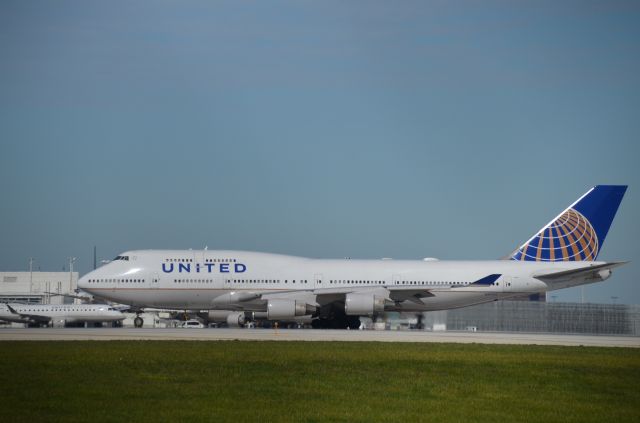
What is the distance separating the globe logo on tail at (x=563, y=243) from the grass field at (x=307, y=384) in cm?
2628

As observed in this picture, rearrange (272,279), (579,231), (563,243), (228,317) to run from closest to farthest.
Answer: (272,279), (228,317), (563,243), (579,231)

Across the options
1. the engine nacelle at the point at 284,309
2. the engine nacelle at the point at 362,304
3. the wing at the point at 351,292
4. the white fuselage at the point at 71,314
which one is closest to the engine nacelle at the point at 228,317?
the wing at the point at 351,292

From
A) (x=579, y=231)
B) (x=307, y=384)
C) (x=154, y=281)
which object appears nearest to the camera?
(x=307, y=384)

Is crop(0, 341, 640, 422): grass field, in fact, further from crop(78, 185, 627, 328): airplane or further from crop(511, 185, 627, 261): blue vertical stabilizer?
crop(511, 185, 627, 261): blue vertical stabilizer

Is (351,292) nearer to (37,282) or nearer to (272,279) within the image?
(272,279)

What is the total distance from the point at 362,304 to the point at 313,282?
168 inches

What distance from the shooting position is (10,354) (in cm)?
2570

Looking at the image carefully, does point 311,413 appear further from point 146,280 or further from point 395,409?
point 146,280

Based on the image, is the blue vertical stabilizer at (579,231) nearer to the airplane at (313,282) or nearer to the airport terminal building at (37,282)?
the airplane at (313,282)

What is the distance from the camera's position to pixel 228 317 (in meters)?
54.1

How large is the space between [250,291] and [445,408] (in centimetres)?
3381

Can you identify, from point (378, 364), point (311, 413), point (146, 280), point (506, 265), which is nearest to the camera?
point (311, 413)

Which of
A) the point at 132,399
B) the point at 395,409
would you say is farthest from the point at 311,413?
the point at 132,399

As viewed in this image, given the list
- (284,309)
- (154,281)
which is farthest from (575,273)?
(154,281)
